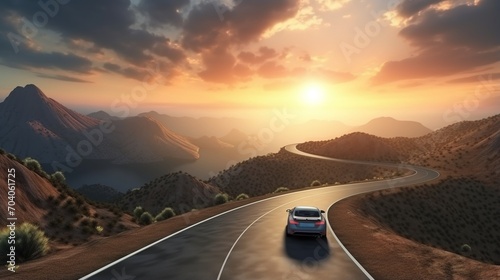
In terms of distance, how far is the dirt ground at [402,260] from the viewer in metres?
12.6

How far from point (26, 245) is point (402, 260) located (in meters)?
17.0

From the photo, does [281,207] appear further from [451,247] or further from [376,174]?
[376,174]

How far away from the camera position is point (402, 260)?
1453 centimetres

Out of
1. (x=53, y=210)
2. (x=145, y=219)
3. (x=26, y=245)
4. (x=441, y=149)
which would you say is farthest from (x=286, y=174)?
(x=26, y=245)

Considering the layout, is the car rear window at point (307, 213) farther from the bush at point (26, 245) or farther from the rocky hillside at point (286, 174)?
the rocky hillside at point (286, 174)

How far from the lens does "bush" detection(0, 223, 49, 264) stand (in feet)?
48.8

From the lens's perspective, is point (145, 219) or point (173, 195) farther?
point (173, 195)

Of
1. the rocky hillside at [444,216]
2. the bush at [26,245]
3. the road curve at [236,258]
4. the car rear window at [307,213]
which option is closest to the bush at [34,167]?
the bush at [26,245]

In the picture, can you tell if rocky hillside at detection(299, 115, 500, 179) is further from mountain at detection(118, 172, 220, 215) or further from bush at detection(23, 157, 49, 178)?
bush at detection(23, 157, 49, 178)

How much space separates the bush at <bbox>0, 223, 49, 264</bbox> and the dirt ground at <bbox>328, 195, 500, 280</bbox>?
14592 millimetres

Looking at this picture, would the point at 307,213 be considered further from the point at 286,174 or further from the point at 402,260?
the point at 286,174

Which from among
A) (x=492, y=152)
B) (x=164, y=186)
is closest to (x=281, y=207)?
(x=164, y=186)

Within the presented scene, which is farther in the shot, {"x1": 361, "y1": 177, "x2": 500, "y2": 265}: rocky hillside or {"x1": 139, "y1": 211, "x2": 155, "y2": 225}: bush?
{"x1": 361, "y1": 177, "x2": 500, "y2": 265}: rocky hillside

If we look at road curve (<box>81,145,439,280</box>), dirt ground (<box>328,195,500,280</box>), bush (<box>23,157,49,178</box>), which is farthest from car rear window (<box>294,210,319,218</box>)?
bush (<box>23,157,49,178</box>)
